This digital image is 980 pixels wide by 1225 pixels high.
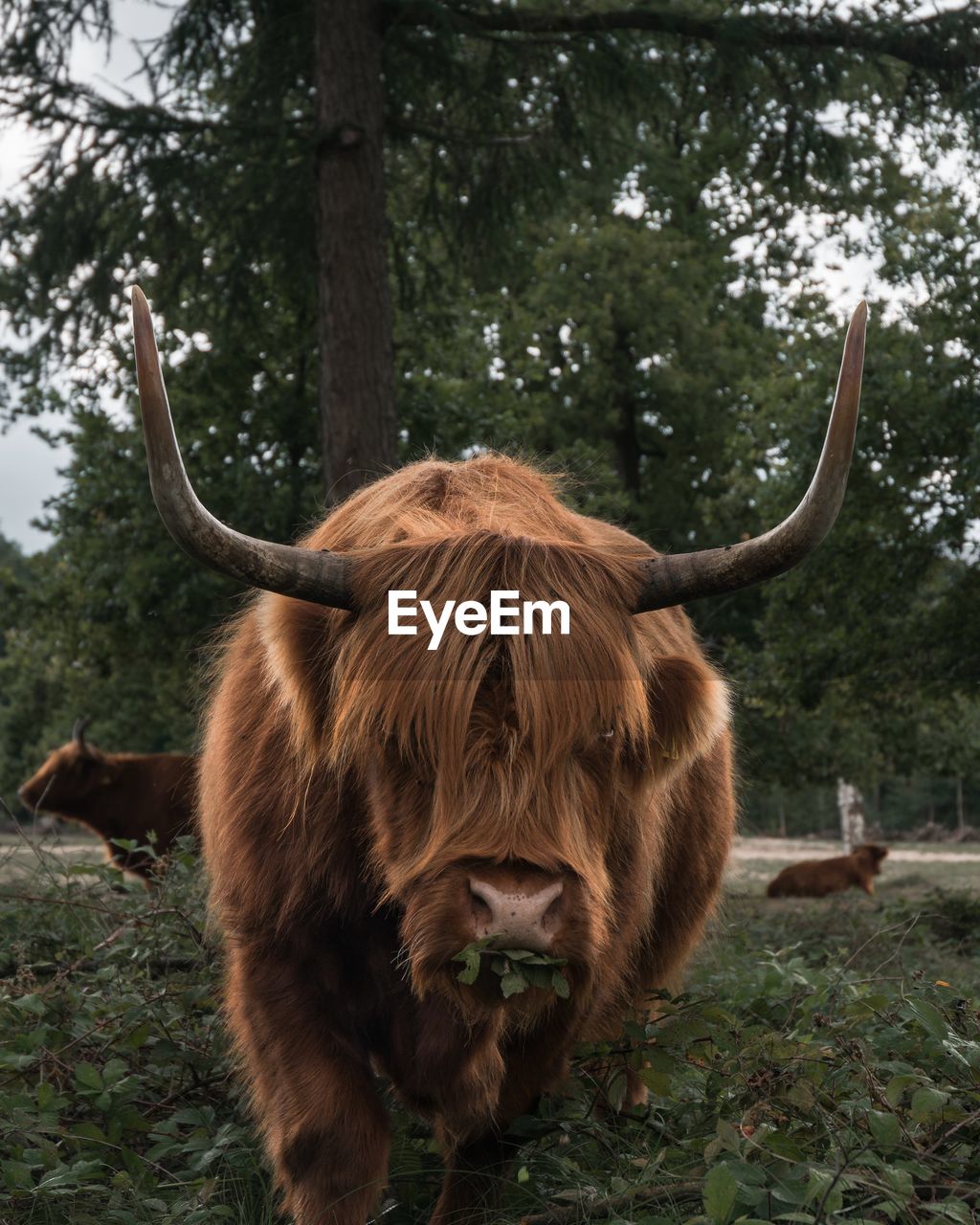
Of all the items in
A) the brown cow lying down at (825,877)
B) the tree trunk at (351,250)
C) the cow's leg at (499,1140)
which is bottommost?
the brown cow lying down at (825,877)

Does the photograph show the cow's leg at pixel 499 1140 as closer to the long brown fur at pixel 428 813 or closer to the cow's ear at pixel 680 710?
the long brown fur at pixel 428 813

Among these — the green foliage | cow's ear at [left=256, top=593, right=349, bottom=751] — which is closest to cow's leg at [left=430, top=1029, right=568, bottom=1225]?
the green foliage

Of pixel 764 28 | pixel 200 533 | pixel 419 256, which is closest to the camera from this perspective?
pixel 200 533

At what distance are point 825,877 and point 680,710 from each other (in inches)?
536

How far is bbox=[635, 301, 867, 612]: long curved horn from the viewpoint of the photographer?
8.52ft

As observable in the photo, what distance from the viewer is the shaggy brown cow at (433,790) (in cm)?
265

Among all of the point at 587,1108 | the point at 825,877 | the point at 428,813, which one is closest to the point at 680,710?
the point at 428,813

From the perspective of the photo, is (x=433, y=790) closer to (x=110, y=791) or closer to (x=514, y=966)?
(x=514, y=966)

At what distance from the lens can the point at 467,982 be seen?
250cm

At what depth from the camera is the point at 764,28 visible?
9.13m

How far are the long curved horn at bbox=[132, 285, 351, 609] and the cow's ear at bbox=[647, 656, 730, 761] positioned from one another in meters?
0.81

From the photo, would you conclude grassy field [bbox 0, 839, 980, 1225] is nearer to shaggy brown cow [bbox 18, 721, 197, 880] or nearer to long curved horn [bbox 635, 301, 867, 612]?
long curved horn [bbox 635, 301, 867, 612]

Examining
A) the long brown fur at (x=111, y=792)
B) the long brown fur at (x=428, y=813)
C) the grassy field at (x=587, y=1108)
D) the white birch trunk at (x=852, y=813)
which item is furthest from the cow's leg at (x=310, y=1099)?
the white birch trunk at (x=852, y=813)

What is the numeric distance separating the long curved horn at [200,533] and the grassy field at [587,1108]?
1.28 meters
